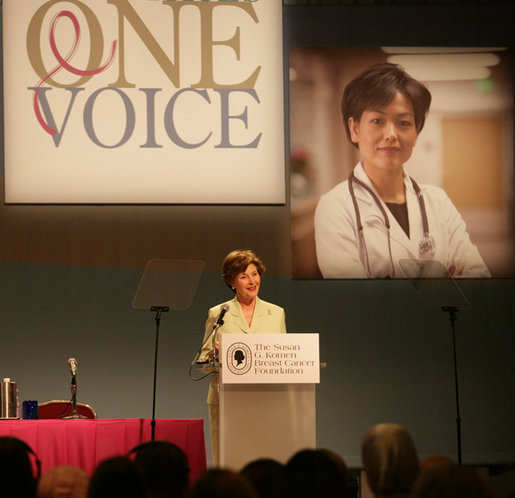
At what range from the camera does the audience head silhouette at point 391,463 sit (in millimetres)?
2727

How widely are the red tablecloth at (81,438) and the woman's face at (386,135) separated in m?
3.60

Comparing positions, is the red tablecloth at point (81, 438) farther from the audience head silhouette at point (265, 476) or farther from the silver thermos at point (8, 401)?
the audience head silhouette at point (265, 476)

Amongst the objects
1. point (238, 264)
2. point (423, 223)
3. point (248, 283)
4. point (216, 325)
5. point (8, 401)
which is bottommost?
point (8, 401)

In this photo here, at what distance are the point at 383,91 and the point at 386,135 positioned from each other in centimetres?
38

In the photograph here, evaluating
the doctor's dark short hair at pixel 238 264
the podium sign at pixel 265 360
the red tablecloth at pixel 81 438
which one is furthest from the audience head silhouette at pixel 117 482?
the doctor's dark short hair at pixel 238 264

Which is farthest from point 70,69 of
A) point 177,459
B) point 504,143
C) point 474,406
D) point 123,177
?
point 177,459

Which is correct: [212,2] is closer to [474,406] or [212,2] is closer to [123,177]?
[123,177]

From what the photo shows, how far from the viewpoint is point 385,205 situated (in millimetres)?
7488

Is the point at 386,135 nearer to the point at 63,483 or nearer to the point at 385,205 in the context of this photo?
the point at 385,205

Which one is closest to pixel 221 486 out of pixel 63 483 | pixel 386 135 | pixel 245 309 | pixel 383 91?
pixel 63 483

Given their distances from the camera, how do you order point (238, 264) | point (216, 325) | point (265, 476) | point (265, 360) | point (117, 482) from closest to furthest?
point (117, 482)
point (265, 476)
point (265, 360)
point (216, 325)
point (238, 264)

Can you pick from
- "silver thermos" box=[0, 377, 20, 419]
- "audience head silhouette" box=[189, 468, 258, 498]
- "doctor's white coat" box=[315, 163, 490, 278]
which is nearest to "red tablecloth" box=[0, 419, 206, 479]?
"silver thermos" box=[0, 377, 20, 419]

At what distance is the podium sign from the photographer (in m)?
4.47

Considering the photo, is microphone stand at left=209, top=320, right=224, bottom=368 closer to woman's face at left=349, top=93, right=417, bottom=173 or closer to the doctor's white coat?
the doctor's white coat
